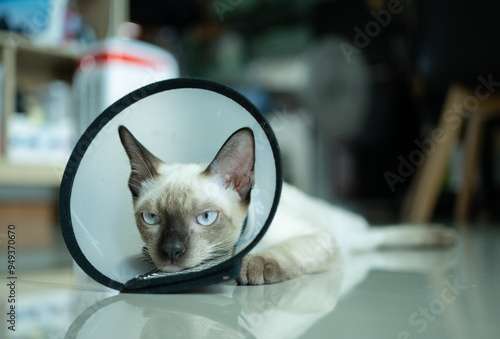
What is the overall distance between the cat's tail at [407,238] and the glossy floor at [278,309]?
1.75ft

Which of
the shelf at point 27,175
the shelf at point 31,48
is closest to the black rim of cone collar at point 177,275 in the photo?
the shelf at point 27,175

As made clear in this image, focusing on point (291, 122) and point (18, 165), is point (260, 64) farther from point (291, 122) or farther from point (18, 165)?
point (18, 165)

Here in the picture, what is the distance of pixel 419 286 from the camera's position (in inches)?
37.3

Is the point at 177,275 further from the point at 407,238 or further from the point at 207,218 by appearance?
the point at 407,238

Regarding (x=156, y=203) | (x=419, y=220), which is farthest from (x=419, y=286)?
(x=419, y=220)

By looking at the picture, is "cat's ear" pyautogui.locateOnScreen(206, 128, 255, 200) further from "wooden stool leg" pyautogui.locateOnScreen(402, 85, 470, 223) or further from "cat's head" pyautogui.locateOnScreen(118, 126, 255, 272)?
"wooden stool leg" pyautogui.locateOnScreen(402, 85, 470, 223)

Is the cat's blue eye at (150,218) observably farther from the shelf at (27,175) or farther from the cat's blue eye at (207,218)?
the shelf at (27,175)

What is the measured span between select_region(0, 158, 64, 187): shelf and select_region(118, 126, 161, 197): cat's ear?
1.44 m

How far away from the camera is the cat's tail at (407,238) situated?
1.64 m

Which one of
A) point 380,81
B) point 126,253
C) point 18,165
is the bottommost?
point 126,253

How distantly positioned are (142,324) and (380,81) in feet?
11.7

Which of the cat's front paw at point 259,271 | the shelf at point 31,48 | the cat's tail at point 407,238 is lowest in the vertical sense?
the cat's front paw at point 259,271

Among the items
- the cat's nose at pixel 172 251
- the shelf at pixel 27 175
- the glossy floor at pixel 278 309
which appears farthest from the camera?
the shelf at pixel 27 175

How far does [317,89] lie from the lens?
354cm
